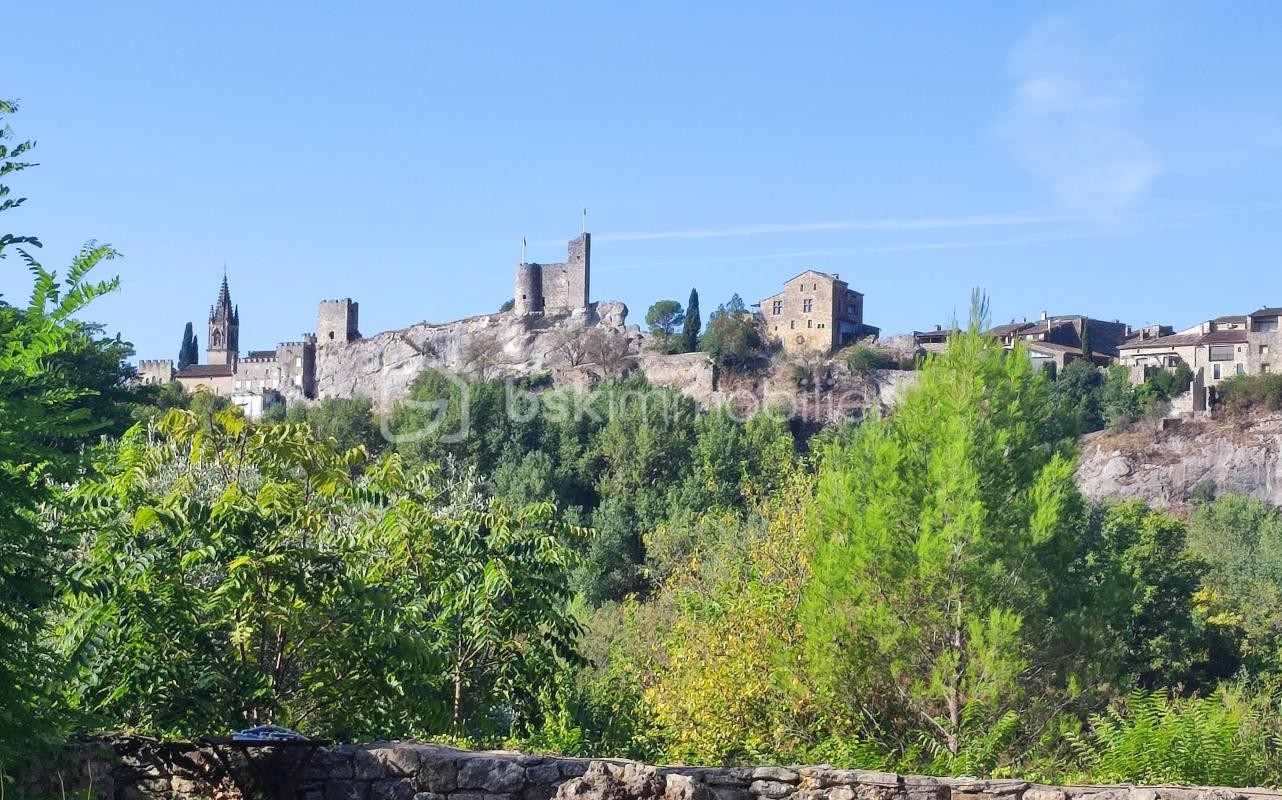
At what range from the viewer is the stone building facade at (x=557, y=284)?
102438mm

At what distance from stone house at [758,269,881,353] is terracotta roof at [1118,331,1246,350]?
642 inches

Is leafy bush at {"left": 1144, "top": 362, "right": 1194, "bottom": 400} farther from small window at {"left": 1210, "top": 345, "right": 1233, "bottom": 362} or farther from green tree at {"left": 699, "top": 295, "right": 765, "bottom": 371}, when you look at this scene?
green tree at {"left": 699, "top": 295, "right": 765, "bottom": 371}

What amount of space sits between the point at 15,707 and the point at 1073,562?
39.2 ft

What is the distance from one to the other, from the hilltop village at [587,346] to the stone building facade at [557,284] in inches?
2.7

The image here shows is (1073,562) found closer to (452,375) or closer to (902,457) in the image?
(902,457)

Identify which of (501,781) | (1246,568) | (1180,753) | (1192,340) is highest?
(1192,340)

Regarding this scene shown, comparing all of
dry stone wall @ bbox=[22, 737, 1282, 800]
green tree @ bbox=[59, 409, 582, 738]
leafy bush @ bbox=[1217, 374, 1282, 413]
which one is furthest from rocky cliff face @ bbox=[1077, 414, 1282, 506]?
dry stone wall @ bbox=[22, 737, 1282, 800]

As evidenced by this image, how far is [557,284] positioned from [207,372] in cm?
2763

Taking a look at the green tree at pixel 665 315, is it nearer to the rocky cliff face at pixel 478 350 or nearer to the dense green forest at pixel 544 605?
the rocky cliff face at pixel 478 350

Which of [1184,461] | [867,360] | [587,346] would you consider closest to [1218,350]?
[1184,461]

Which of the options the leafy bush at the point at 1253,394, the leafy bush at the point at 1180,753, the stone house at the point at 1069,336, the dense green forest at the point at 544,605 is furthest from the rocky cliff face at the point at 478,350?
the leafy bush at the point at 1180,753

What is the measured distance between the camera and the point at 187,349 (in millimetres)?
114875

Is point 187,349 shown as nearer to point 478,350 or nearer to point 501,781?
point 478,350

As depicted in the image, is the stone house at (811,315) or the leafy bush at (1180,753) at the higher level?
the stone house at (811,315)
